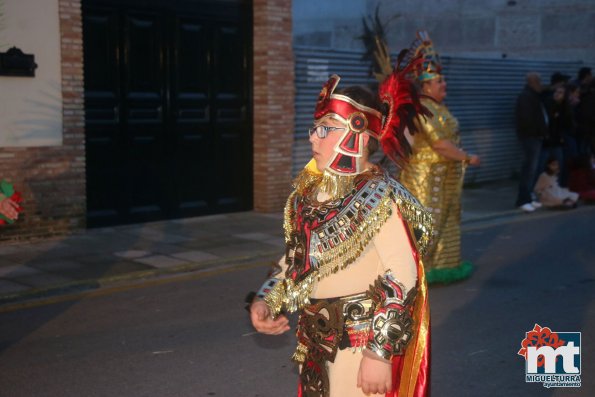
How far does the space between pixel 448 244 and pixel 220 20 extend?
5.67 meters

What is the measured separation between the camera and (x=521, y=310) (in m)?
7.64

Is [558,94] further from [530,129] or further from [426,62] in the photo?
[426,62]

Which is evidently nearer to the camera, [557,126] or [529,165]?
[529,165]

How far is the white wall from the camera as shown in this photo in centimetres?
993

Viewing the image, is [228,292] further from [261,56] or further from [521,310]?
[261,56]

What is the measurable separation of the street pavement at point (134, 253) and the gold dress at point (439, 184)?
2.30 m

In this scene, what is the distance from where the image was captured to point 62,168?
10516 mm

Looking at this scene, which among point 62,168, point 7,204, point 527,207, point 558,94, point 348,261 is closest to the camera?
point 348,261

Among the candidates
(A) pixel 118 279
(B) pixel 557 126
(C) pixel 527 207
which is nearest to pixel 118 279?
(A) pixel 118 279

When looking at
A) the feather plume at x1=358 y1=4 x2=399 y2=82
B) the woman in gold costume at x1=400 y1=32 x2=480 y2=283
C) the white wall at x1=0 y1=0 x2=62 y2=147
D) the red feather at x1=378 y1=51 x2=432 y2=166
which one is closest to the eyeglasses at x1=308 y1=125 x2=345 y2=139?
the red feather at x1=378 y1=51 x2=432 y2=166

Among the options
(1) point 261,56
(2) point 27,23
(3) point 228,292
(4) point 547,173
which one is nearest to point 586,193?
(4) point 547,173

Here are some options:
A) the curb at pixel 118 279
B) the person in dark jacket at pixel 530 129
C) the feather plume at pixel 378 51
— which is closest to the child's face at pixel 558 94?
the person in dark jacket at pixel 530 129

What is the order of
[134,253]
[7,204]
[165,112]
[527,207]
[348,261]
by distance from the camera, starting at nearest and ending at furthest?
[348,261], [7,204], [134,253], [165,112], [527,207]

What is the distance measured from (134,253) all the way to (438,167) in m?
3.77
